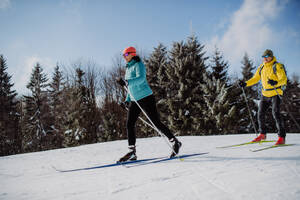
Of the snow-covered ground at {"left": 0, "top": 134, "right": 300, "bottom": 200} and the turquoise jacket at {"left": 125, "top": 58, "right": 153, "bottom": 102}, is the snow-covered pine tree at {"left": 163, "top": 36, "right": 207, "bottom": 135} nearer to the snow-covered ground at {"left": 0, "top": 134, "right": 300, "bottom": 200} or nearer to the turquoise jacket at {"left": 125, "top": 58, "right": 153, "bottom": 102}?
the turquoise jacket at {"left": 125, "top": 58, "right": 153, "bottom": 102}

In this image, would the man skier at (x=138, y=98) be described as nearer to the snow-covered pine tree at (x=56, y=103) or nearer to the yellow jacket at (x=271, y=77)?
the yellow jacket at (x=271, y=77)

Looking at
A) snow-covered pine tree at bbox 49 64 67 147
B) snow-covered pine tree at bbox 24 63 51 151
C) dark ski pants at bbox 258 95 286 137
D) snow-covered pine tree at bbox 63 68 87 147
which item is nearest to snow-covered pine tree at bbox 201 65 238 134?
dark ski pants at bbox 258 95 286 137

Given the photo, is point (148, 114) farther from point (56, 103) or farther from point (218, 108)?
point (56, 103)

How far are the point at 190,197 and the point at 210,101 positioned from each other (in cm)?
1205

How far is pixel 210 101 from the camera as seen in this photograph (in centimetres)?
1252

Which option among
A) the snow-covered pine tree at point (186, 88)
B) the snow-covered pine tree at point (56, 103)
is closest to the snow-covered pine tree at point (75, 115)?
the snow-covered pine tree at point (56, 103)

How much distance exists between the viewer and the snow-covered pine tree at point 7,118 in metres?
19.1

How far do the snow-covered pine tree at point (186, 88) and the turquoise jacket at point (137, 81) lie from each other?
1027 centimetres

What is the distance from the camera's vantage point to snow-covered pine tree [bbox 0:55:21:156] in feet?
62.6

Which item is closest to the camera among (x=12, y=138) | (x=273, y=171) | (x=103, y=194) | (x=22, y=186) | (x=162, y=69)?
(x=103, y=194)

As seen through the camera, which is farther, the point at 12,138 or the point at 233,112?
the point at 12,138

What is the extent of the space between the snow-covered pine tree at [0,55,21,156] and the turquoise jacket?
23064 millimetres

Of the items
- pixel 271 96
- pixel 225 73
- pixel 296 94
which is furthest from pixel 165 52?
pixel 296 94

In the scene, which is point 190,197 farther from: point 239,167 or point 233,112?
point 233,112
